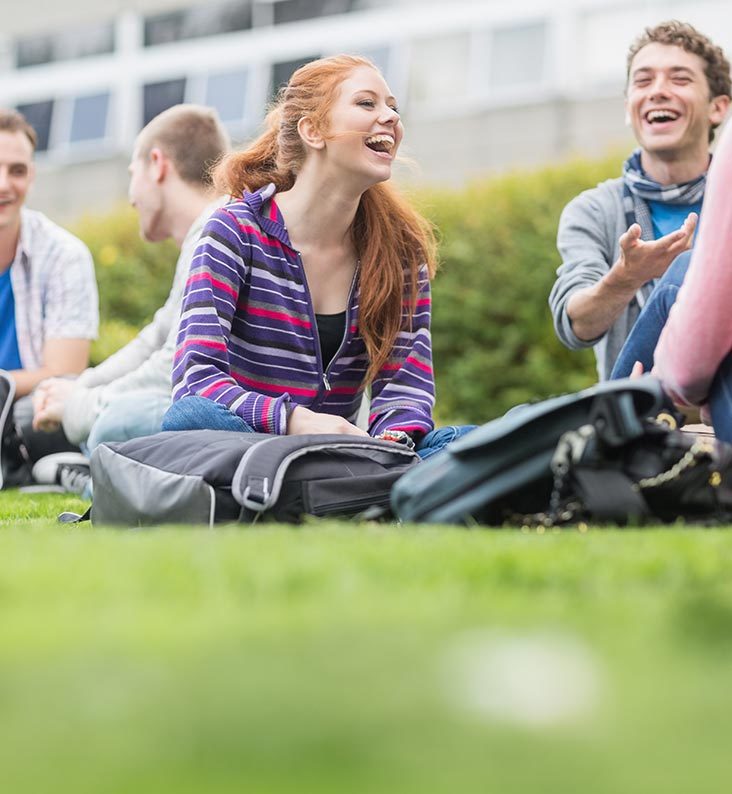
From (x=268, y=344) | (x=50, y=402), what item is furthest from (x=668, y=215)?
(x=50, y=402)

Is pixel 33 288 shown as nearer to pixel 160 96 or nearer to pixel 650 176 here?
pixel 650 176

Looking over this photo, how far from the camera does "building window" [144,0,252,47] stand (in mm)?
19547

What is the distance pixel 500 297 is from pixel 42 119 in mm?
13631

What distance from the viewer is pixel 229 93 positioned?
19438 mm

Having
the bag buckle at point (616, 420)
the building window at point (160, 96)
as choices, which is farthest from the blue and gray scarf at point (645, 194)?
the building window at point (160, 96)

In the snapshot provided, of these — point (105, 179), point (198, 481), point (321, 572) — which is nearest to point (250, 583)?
point (321, 572)

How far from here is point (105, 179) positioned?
19.7 m

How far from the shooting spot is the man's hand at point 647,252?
407cm

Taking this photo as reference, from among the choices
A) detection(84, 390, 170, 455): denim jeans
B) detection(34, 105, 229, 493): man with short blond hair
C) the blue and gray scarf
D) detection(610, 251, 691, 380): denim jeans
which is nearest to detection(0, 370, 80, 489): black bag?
detection(34, 105, 229, 493): man with short blond hair

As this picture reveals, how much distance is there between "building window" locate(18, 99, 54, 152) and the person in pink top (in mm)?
19302

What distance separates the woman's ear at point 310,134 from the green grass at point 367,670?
2262mm

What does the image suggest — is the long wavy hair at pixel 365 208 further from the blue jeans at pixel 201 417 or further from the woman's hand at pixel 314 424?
the blue jeans at pixel 201 417

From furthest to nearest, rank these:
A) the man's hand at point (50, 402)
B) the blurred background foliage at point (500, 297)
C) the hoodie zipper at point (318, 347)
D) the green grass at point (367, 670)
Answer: the blurred background foliage at point (500, 297)
the man's hand at point (50, 402)
the hoodie zipper at point (318, 347)
the green grass at point (367, 670)

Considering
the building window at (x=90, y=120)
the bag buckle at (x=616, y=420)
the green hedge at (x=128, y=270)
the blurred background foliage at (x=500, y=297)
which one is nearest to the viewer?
the bag buckle at (x=616, y=420)
